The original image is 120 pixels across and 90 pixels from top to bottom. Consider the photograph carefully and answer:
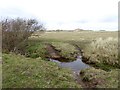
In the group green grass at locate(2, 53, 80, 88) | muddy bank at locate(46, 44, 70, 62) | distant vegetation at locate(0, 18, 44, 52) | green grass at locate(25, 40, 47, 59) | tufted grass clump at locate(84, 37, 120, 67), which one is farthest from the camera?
distant vegetation at locate(0, 18, 44, 52)

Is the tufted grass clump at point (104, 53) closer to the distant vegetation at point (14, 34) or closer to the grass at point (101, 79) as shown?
the grass at point (101, 79)

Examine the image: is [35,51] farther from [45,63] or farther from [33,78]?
[33,78]

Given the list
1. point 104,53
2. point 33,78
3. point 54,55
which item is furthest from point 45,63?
point 54,55

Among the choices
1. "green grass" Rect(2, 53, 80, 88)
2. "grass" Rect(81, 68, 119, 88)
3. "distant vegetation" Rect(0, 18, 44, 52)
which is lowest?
"grass" Rect(81, 68, 119, 88)

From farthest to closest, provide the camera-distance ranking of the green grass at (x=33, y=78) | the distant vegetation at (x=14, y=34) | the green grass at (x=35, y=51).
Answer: the distant vegetation at (x=14, y=34), the green grass at (x=35, y=51), the green grass at (x=33, y=78)

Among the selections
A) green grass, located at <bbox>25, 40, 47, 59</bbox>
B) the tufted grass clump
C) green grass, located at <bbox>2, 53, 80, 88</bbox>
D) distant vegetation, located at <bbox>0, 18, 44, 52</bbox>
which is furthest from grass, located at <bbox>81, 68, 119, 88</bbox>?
distant vegetation, located at <bbox>0, 18, 44, 52</bbox>

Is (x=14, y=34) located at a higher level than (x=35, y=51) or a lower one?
higher

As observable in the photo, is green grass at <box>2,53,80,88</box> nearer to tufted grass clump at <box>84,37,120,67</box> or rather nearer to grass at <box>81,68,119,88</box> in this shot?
grass at <box>81,68,119,88</box>

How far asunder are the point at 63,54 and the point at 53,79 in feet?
51.1

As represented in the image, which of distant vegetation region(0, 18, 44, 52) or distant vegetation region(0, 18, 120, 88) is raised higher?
distant vegetation region(0, 18, 44, 52)

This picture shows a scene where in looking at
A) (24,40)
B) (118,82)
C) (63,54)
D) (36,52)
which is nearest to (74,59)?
(63,54)

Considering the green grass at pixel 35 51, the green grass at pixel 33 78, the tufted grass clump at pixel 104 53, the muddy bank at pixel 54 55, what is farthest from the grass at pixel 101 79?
the green grass at pixel 35 51

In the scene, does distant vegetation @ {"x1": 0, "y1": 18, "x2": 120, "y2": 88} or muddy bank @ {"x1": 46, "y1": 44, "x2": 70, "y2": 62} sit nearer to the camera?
distant vegetation @ {"x1": 0, "y1": 18, "x2": 120, "y2": 88}

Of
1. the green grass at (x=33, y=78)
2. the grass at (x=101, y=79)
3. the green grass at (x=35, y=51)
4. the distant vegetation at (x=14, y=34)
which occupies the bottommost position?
the grass at (x=101, y=79)
